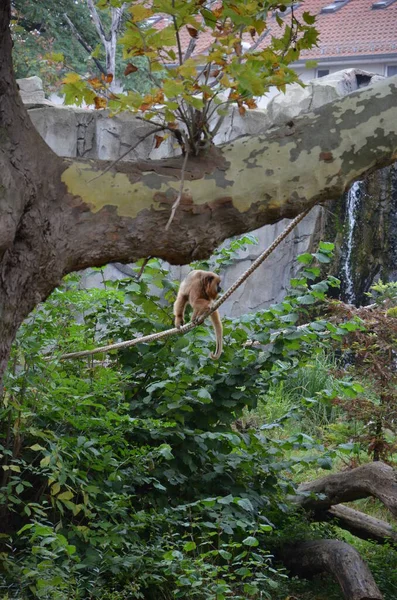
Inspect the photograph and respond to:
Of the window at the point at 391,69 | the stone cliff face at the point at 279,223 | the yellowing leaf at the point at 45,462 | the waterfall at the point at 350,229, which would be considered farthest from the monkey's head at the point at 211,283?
the window at the point at 391,69

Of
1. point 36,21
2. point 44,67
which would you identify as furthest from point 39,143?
point 36,21

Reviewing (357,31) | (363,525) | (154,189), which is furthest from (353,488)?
(357,31)

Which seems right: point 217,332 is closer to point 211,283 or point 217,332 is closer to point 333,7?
point 211,283

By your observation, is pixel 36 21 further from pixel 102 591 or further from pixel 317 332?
pixel 102 591

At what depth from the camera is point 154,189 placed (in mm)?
3357

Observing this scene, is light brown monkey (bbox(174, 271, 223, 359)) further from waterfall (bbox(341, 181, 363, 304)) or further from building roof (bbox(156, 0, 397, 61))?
building roof (bbox(156, 0, 397, 61))

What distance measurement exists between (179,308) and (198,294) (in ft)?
0.78

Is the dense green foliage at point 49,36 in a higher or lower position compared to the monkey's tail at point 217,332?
higher

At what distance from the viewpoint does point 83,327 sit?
20.3ft

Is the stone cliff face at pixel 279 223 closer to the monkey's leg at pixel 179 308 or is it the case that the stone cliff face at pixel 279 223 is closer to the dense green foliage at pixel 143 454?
the dense green foliage at pixel 143 454

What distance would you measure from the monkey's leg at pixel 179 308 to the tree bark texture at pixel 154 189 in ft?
9.28

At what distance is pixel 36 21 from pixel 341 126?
1951cm

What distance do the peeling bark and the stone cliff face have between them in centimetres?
584

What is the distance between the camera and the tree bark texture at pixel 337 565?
6156mm
